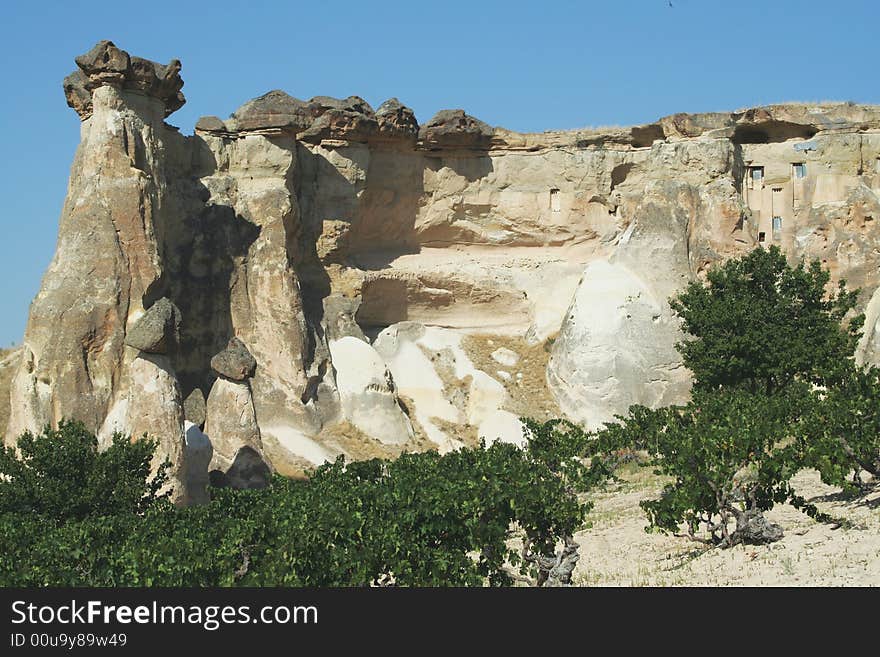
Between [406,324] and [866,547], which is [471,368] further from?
[866,547]

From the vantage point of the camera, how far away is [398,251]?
139 ft

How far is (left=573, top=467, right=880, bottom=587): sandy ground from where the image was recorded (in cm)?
1675

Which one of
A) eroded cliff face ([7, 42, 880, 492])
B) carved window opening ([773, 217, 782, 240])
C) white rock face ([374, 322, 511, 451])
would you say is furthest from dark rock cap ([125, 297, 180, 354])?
carved window opening ([773, 217, 782, 240])

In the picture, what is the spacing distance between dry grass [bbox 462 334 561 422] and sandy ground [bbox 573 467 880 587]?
37.6ft

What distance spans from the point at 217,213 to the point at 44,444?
15.2m

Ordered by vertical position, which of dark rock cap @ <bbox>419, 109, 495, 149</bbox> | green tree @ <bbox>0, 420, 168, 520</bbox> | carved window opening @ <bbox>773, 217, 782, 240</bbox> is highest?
dark rock cap @ <bbox>419, 109, 495, 149</bbox>

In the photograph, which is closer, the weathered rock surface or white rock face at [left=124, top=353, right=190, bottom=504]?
white rock face at [left=124, top=353, right=190, bottom=504]

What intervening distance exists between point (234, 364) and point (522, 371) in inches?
423

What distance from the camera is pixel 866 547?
17.2 meters

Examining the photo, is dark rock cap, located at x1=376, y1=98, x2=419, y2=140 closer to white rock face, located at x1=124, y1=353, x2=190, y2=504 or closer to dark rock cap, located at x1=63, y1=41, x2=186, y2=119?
dark rock cap, located at x1=63, y1=41, x2=186, y2=119

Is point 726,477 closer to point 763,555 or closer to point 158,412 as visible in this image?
point 763,555

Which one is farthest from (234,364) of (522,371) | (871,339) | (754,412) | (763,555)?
(763,555)

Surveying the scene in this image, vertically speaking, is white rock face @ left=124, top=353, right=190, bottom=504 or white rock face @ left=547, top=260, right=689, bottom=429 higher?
white rock face @ left=547, top=260, right=689, bottom=429

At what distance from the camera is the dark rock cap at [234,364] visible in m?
30.0
